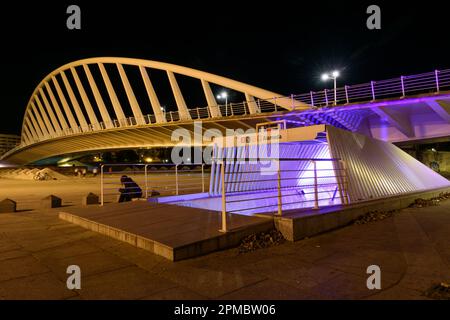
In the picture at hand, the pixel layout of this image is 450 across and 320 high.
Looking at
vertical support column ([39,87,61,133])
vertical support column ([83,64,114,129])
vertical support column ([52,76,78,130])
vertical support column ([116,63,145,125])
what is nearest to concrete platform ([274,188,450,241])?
vertical support column ([116,63,145,125])

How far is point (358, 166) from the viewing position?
378 inches

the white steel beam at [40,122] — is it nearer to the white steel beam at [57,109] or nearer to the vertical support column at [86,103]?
the white steel beam at [57,109]

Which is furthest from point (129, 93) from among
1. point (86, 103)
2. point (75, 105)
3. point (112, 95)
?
point (75, 105)

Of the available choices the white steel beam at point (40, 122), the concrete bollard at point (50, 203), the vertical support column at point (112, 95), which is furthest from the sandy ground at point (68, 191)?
the white steel beam at point (40, 122)

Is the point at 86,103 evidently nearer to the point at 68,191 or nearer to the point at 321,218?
the point at 68,191

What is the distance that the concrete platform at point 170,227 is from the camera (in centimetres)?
493

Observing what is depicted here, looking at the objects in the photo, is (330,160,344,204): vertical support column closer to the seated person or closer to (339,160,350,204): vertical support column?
(339,160,350,204): vertical support column

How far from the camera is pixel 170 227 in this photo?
6.07 metres

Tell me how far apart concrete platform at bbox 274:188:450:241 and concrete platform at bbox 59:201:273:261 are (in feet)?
1.22

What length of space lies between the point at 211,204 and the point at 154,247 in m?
6.28

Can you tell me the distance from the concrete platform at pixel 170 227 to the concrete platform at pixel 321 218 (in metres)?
0.37
